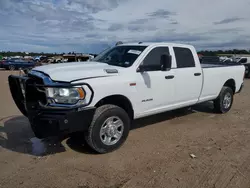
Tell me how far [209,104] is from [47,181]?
6568 mm

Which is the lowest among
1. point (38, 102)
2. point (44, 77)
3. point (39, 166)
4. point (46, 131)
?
point (39, 166)

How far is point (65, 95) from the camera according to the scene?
12.0ft

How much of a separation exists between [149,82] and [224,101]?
11.2ft

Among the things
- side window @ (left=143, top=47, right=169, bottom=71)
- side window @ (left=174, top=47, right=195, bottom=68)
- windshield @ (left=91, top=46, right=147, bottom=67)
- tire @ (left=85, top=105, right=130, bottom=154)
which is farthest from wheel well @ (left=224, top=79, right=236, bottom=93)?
tire @ (left=85, top=105, right=130, bottom=154)

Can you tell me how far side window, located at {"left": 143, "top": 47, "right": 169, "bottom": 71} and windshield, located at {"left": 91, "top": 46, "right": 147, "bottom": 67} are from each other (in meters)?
0.19

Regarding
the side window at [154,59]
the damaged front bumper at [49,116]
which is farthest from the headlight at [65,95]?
the side window at [154,59]

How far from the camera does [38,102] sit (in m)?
A: 3.79

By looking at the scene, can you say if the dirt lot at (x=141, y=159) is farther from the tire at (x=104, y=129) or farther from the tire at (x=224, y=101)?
the tire at (x=224, y=101)

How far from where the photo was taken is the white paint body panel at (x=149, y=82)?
12.8ft

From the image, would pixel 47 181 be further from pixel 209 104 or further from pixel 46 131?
pixel 209 104

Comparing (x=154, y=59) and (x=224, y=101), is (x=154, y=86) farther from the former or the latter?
(x=224, y=101)

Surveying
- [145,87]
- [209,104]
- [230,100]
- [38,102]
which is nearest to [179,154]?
[145,87]

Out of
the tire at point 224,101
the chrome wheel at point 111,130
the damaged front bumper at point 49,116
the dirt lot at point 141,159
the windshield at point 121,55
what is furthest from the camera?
the tire at point 224,101

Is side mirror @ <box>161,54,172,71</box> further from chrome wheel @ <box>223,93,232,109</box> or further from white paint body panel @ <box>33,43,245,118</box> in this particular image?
chrome wheel @ <box>223,93,232,109</box>
